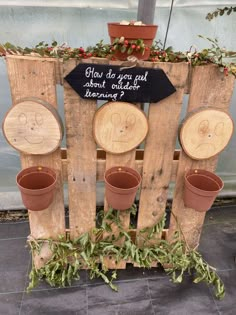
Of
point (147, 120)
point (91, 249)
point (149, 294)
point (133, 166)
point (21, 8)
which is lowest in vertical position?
point (149, 294)

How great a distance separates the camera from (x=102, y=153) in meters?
1.67

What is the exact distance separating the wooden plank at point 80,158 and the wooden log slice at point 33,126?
8cm

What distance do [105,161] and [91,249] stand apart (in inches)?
22.2

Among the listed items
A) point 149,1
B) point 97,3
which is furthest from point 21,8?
point 149,1

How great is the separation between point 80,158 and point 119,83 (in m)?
0.44

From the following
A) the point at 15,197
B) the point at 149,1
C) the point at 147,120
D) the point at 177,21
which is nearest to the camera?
the point at 147,120

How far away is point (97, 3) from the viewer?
176cm

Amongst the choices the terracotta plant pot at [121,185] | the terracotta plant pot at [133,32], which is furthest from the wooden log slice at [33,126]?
the terracotta plant pot at [133,32]

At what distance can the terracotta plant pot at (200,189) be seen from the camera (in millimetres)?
1453

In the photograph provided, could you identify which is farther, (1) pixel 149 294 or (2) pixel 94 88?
(1) pixel 149 294

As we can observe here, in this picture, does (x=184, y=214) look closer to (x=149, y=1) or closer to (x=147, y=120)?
(x=147, y=120)

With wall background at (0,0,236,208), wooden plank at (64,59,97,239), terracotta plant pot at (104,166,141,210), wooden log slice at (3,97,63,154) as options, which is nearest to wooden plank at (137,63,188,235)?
terracotta plant pot at (104,166,141,210)

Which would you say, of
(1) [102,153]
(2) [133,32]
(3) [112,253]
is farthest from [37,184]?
(2) [133,32]

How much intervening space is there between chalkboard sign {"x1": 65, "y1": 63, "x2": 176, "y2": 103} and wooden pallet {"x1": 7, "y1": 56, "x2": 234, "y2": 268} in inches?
1.2
